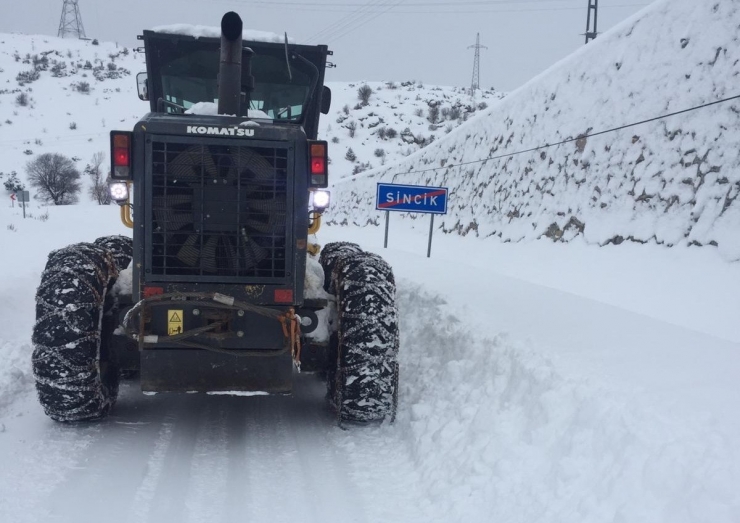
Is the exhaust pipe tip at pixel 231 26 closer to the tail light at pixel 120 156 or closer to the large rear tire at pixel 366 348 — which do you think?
the tail light at pixel 120 156

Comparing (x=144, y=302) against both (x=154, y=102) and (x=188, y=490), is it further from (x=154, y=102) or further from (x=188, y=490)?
(x=154, y=102)

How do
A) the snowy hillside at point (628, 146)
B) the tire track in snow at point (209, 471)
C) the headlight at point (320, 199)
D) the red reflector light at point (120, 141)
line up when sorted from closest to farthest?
the tire track in snow at point (209, 471), the red reflector light at point (120, 141), the headlight at point (320, 199), the snowy hillside at point (628, 146)

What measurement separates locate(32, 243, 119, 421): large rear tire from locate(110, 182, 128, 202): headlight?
1.87 ft

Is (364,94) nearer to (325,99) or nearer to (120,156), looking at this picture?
(325,99)

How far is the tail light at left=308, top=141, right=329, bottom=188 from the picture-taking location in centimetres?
468

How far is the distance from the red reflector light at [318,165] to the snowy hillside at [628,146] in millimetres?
5358

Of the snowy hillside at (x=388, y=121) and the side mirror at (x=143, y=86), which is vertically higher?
the snowy hillside at (x=388, y=121)

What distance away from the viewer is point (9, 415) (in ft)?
16.7

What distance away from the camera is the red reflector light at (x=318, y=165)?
4688 mm

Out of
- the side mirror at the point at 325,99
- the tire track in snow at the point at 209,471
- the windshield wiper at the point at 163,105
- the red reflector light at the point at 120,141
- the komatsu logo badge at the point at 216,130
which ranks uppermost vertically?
the side mirror at the point at 325,99

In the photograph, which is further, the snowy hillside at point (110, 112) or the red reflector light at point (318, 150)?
the snowy hillside at point (110, 112)

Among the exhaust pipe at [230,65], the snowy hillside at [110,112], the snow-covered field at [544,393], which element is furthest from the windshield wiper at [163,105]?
the snowy hillside at [110,112]

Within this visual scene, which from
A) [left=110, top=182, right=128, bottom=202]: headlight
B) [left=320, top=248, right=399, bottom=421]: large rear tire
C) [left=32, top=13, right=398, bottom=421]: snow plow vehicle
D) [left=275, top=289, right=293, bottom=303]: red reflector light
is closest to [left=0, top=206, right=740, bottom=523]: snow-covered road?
[left=320, top=248, right=399, bottom=421]: large rear tire

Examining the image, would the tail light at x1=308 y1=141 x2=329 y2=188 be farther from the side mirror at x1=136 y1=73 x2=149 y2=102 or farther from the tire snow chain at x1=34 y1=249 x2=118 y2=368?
the side mirror at x1=136 y1=73 x2=149 y2=102
